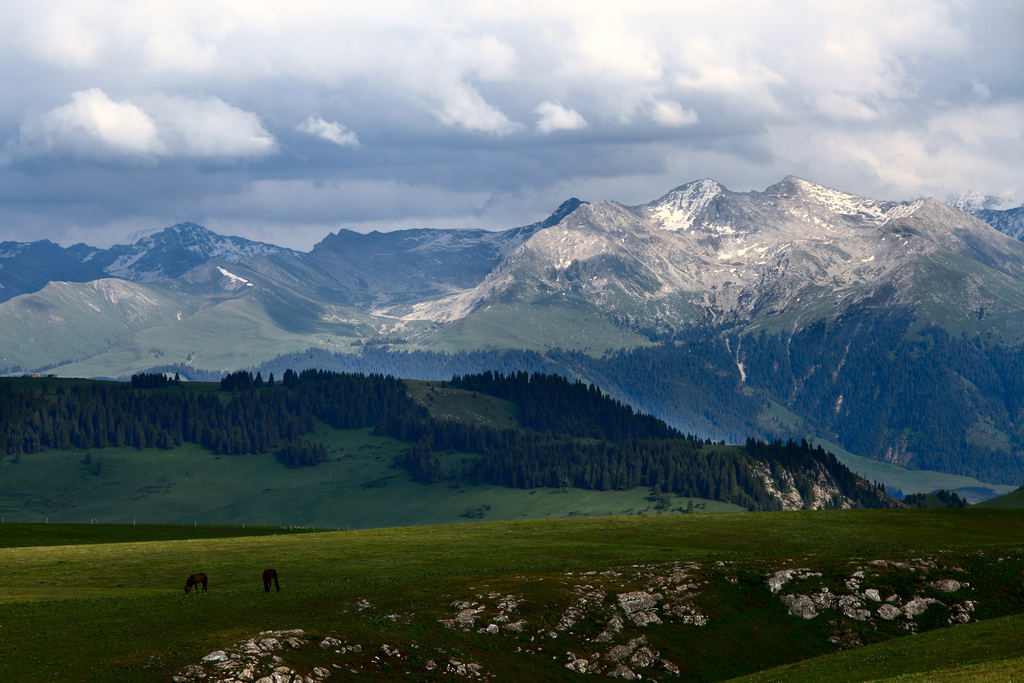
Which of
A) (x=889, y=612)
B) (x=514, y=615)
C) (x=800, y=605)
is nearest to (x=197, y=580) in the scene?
(x=514, y=615)

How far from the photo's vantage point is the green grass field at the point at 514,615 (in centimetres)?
5594

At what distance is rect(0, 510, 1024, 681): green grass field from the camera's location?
5594 centimetres

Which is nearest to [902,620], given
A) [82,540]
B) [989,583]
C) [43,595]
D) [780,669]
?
[989,583]

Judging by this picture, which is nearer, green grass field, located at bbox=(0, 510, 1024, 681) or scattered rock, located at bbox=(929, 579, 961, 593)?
green grass field, located at bbox=(0, 510, 1024, 681)

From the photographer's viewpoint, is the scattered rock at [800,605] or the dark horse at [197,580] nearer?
the scattered rock at [800,605]

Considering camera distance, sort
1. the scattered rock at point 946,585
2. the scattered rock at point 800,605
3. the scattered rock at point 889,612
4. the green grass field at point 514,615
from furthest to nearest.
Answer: the scattered rock at point 946,585 < the scattered rock at point 800,605 < the scattered rock at point 889,612 < the green grass field at point 514,615

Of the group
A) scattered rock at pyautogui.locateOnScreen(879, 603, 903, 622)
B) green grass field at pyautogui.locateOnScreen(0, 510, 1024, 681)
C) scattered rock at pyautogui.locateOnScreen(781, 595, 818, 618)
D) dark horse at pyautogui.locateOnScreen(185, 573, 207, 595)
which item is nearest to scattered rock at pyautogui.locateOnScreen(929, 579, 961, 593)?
green grass field at pyautogui.locateOnScreen(0, 510, 1024, 681)

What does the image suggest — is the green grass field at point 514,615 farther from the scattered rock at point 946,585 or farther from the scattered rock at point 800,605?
the scattered rock at point 800,605

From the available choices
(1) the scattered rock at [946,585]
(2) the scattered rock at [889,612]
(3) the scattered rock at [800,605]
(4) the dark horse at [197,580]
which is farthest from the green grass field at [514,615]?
(4) the dark horse at [197,580]

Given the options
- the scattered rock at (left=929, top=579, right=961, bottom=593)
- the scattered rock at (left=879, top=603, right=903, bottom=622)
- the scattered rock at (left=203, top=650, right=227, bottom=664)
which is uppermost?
the scattered rock at (left=203, top=650, right=227, bottom=664)

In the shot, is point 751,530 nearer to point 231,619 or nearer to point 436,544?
point 436,544

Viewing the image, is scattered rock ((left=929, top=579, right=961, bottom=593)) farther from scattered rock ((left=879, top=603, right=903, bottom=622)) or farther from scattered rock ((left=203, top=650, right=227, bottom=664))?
scattered rock ((left=203, top=650, right=227, bottom=664))

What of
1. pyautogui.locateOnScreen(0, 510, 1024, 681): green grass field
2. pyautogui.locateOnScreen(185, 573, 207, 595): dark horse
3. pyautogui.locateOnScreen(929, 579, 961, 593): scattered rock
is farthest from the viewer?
pyautogui.locateOnScreen(185, 573, 207, 595): dark horse

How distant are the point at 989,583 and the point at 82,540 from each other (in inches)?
4969
